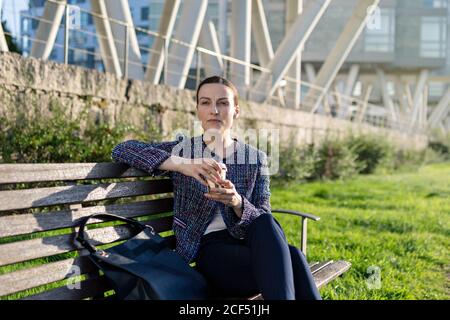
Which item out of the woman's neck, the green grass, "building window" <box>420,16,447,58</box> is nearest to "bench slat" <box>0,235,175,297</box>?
the woman's neck

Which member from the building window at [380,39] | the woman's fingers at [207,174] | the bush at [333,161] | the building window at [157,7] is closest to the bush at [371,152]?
the bush at [333,161]

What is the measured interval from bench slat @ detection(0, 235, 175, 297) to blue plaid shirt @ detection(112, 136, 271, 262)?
556 mm

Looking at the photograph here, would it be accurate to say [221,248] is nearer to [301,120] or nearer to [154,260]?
[154,260]

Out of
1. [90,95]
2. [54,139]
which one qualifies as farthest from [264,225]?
[90,95]

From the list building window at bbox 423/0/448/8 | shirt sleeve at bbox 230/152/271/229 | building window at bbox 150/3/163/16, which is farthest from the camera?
building window at bbox 423/0/448/8

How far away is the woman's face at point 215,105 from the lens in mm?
3123

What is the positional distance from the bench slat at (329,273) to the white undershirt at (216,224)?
1.97ft

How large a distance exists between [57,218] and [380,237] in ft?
15.4

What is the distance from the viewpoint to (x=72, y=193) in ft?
8.68

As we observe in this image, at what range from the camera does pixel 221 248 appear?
9.57ft

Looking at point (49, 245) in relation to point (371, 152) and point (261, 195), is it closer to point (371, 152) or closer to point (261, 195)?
point (261, 195)

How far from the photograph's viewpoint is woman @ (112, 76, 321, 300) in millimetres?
2654

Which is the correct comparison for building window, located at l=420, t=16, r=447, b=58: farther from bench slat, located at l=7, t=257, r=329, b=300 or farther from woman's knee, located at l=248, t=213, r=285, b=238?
bench slat, located at l=7, t=257, r=329, b=300

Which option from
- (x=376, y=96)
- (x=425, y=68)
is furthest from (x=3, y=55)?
(x=376, y=96)
